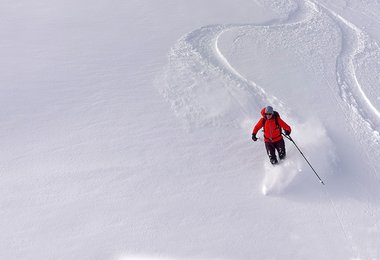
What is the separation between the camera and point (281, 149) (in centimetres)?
799

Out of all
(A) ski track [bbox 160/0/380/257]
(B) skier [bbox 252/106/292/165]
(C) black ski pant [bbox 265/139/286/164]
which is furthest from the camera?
(A) ski track [bbox 160/0/380/257]

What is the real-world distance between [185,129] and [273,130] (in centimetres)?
203

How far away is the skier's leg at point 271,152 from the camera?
792 cm

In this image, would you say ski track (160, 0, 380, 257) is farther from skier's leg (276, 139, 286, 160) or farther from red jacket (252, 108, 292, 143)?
red jacket (252, 108, 292, 143)

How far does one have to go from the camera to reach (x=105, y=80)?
1012 cm

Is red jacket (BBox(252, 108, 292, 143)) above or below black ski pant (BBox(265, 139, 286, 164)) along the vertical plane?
above

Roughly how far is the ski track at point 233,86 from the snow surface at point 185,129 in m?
0.04

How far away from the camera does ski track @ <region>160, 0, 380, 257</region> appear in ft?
29.9

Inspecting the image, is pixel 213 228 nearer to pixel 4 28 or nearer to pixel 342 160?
pixel 342 160

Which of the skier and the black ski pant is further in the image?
the black ski pant

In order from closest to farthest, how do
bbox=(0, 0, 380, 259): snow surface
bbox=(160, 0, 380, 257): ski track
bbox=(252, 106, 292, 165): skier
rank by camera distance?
bbox=(0, 0, 380, 259): snow surface, bbox=(252, 106, 292, 165): skier, bbox=(160, 0, 380, 257): ski track

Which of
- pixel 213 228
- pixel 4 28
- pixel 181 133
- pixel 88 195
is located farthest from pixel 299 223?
pixel 4 28

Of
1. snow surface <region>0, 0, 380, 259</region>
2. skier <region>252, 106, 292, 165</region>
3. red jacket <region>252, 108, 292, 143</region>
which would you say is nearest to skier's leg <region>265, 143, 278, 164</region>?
skier <region>252, 106, 292, 165</region>

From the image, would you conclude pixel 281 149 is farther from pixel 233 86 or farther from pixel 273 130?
pixel 233 86
